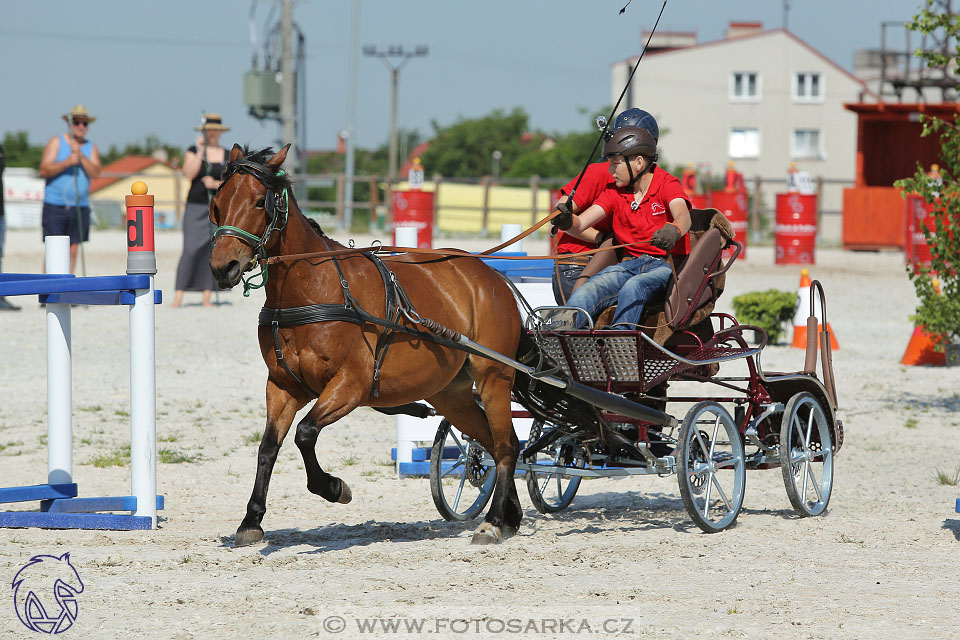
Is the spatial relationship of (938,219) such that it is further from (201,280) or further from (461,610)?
(201,280)

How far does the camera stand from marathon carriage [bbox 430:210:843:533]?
6680 mm

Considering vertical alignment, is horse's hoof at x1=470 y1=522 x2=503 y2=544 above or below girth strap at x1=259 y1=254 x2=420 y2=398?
below

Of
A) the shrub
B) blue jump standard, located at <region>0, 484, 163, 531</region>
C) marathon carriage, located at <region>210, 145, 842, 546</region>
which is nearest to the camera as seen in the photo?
marathon carriage, located at <region>210, 145, 842, 546</region>

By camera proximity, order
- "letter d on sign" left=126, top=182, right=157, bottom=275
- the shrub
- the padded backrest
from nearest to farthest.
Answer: "letter d on sign" left=126, top=182, right=157, bottom=275 → the padded backrest → the shrub

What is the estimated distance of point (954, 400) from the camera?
38.2 ft

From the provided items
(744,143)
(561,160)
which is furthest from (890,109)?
(561,160)

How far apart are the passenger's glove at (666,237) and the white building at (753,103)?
61564mm

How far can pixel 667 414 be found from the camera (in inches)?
278

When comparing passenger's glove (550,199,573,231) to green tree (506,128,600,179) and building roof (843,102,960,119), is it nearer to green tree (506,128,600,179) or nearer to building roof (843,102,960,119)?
building roof (843,102,960,119)

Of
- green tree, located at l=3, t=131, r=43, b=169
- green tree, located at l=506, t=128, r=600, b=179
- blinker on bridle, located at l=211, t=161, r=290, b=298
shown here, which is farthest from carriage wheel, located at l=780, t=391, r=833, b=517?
green tree, located at l=3, t=131, r=43, b=169

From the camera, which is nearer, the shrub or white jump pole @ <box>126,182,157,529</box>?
white jump pole @ <box>126,182,157,529</box>

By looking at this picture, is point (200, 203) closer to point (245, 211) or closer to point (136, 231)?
point (136, 231)

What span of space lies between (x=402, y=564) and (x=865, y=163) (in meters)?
27.6

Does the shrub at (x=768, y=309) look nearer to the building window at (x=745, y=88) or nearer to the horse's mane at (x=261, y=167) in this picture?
the horse's mane at (x=261, y=167)
